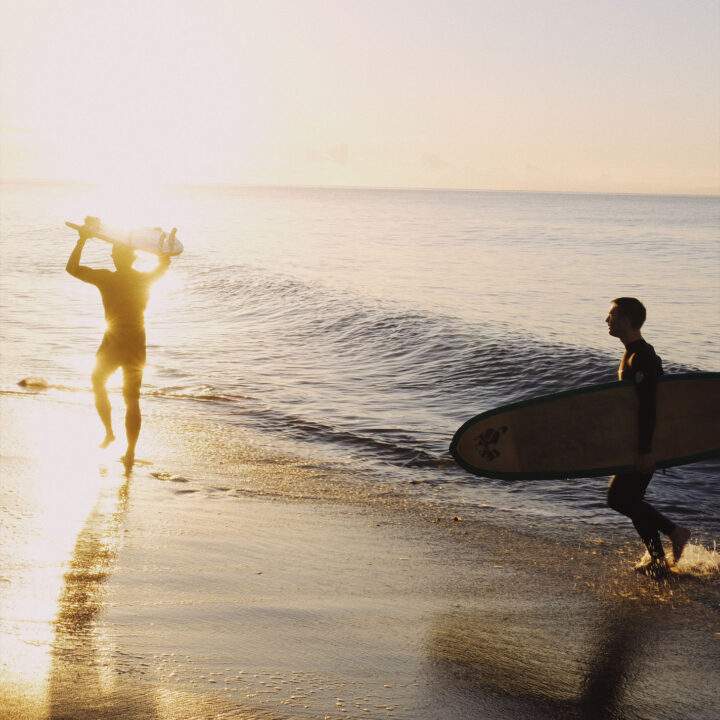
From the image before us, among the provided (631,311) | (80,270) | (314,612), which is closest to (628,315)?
(631,311)

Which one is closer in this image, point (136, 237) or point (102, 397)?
point (136, 237)

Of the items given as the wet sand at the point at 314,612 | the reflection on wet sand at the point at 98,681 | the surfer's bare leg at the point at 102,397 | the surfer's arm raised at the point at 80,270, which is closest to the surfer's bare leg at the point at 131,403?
the surfer's bare leg at the point at 102,397

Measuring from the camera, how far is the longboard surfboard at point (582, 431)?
18.7 feet

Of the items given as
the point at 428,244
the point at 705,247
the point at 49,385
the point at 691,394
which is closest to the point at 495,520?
the point at 691,394

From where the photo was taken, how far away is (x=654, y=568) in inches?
209

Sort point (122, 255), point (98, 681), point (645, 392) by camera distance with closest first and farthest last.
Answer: point (98, 681)
point (645, 392)
point (122, 255)

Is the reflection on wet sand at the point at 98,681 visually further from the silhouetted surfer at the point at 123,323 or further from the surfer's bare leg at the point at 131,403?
the silhouetted surfer at the point at 123,323

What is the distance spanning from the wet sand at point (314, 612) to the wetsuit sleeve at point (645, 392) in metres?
0.99

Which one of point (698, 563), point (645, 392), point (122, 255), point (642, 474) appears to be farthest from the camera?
point (122, 255)

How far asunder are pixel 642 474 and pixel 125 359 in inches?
176

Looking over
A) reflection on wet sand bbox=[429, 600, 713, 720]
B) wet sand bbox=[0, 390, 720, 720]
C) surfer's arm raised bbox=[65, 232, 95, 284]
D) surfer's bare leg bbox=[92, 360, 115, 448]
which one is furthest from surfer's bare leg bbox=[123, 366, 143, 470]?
reflection on wet sand bbox=[429, 600, 713, 720]

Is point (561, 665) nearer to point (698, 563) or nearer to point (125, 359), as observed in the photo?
point (698, 563)

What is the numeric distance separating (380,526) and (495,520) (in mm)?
1074

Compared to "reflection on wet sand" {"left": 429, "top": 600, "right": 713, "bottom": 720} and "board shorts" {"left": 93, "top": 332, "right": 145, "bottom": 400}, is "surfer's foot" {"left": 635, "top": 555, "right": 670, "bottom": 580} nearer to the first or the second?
"reflection on wet sand" {"left": 429, "top": 600, "right": 713, "bottom": 720}
